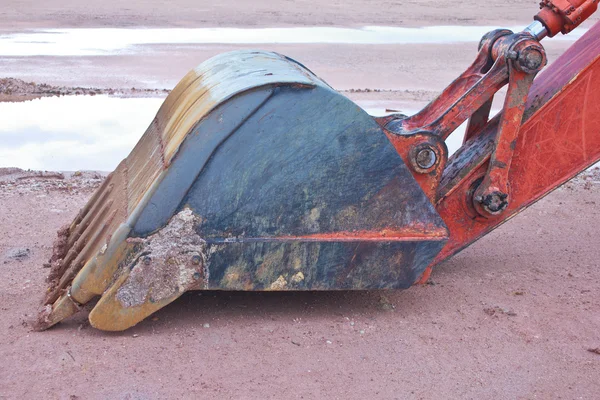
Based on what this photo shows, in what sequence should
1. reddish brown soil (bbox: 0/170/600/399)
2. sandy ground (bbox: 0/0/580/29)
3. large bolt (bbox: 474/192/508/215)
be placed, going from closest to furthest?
reddish brown soil (bbox: 0/170/600/399) < large bolt (bbox: 474/192/508/215) < sandy ground (bbox: 0/0/580/29)

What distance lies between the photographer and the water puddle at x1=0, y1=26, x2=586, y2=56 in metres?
15.1

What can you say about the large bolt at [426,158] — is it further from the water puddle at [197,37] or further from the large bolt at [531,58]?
the water puddle at [197,37]

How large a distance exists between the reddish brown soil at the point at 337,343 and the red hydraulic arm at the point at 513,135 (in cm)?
41

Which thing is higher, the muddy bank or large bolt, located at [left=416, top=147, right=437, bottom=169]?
large bolt, located at [left=416, top=147, right=437, bottom=169]

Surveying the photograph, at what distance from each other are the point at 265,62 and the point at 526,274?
2.07m

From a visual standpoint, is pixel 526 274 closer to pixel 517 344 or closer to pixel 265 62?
pixel 517 344

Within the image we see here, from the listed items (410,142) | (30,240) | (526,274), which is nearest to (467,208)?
(410,142)

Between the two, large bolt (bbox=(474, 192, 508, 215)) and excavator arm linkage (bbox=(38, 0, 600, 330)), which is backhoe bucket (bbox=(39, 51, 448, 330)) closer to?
excavator arm linkage (bbox=(38, 0, 600, 330))

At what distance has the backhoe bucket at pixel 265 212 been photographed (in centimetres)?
367

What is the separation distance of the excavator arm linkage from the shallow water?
3.91 metres

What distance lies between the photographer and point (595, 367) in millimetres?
3713

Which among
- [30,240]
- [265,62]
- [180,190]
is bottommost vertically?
[30,240]

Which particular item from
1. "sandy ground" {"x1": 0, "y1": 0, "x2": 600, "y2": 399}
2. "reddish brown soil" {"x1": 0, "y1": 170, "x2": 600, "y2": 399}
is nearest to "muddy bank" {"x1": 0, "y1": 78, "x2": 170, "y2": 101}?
"sandy ground" {"x1": 0, "y1": 0, "x2": 600, "y2": 399}

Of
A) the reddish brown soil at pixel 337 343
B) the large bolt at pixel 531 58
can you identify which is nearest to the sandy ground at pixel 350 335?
the reddish brown soil at pixel 337 343
